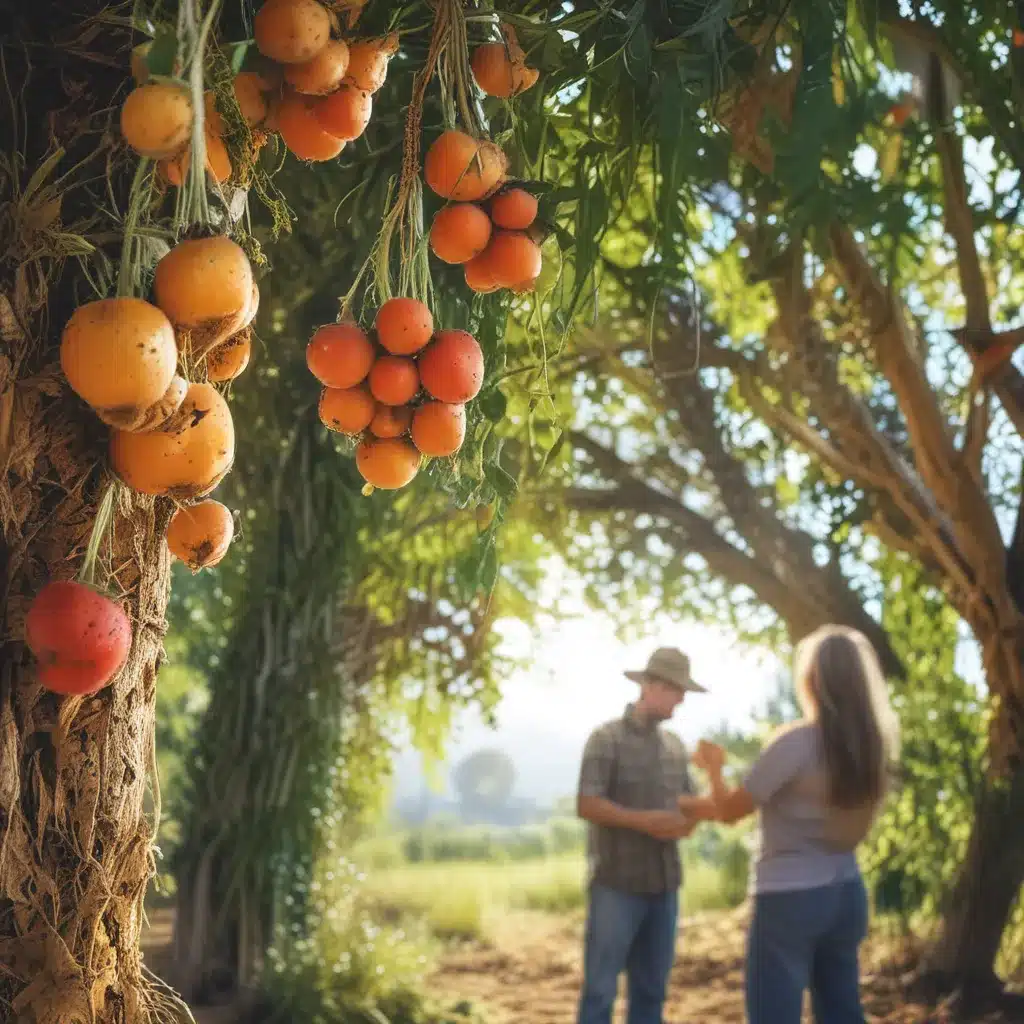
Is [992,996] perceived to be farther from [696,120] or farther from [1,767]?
[1,767]

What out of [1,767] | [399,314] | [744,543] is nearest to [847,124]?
[399,314]

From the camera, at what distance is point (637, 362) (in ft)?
15.8

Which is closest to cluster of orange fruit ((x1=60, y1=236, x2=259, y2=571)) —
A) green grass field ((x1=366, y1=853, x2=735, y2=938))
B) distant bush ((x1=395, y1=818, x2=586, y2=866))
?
green grass field ((x1=366, y1=853, x2=735, y2=938))

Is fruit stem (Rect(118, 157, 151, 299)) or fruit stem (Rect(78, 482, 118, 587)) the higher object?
fruit stem (Rect(118, 157, 151, 299))

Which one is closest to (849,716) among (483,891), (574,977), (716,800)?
(716,800)

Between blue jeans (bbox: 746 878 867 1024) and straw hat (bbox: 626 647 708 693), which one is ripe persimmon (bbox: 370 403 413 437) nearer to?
blue jeans (bbox: 746 878 867 1024)

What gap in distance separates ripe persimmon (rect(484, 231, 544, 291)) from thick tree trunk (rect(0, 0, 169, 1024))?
32 cm

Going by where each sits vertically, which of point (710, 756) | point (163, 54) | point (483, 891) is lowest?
point (483, 891)

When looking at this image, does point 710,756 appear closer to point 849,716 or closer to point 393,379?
point 849,716

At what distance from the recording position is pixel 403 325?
858mm

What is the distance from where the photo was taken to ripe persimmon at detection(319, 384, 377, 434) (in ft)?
2.92

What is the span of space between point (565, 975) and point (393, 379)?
5961 millimetres

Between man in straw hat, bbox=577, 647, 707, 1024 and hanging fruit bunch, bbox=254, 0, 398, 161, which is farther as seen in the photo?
man in straw hat, bbox=577, 647, 707, 1024

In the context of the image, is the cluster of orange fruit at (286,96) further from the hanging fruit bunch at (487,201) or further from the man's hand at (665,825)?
the man's hand at (665,825)
